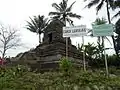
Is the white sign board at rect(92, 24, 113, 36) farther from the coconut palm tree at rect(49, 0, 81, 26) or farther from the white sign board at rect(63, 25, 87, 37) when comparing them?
the coconut palm tree at rect(49, 0, 81, 26)

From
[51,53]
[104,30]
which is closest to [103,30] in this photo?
[104,30]

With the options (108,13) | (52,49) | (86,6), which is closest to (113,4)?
(108,13)

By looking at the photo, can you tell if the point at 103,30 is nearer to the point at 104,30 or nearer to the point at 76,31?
the point at 104,30

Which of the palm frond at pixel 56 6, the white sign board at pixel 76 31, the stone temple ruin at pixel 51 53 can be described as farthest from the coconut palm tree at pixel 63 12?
the white sign board at pixel 76 31

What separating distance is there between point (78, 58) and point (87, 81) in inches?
767

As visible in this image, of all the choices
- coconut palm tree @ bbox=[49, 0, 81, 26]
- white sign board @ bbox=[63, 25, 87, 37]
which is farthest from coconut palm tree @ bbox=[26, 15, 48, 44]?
white sign board @ bbox=[63, 25, 87, 37]

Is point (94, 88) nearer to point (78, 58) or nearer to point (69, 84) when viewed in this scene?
point (69, 84)

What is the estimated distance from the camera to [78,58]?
92.7ft

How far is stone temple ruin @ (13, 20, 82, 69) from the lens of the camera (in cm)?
2525

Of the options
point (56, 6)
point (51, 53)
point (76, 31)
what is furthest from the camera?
point (56, 6)

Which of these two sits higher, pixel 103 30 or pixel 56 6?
pixel 56 6

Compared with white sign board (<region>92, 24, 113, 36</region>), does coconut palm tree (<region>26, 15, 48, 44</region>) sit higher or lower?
higher

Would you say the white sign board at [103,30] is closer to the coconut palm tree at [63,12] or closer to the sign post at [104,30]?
the sign post at [104,30]

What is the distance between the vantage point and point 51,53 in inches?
1032
